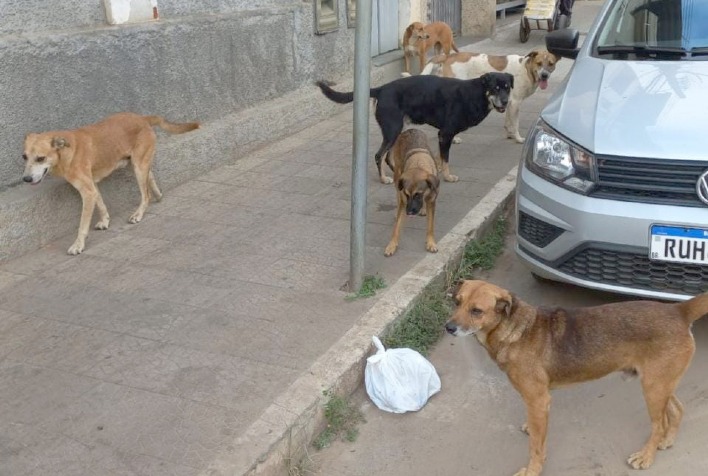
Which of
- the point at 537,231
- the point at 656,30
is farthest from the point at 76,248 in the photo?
the point at 656,30

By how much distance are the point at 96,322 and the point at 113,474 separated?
139 centimetres

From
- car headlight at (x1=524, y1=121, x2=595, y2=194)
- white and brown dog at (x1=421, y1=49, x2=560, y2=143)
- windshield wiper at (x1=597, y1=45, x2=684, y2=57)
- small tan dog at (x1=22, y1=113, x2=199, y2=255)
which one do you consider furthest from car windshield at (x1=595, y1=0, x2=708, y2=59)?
small tan dog at (x1=22, y1=113, x2=199, y2=255)

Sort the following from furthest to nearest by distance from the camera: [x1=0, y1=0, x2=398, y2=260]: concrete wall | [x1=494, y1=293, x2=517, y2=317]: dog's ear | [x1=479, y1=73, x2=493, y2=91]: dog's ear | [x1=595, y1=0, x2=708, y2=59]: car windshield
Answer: [x1=479, y1=73, x2=493, y2=91]: dog's ear → [x1=0, y1=0, x2=398, y2=260]: concrete wall → [x1=595, y1=0, x2=708, y2=59]: car windshield → [x1=494, y1=293, x2=517, y2=317]: dog's ear

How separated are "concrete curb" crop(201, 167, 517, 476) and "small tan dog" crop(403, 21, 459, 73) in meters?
6.33

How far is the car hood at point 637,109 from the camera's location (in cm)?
374

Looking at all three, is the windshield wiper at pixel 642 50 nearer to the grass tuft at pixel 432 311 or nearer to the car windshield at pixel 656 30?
the car windshield at pixel 656 30

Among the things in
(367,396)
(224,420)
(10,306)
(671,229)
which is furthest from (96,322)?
(671,229)

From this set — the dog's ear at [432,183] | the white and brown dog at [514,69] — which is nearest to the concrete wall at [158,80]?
the white and brown dog at [514,69]

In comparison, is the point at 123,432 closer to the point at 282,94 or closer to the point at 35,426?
the point at 35,426

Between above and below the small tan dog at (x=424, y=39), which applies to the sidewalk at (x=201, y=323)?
below

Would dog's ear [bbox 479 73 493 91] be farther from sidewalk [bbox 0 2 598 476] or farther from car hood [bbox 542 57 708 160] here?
car hood [bbox 542 57 708 160]

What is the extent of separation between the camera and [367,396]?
3709 mm

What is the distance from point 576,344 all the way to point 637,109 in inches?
64.8

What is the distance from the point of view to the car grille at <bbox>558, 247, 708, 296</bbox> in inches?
144
